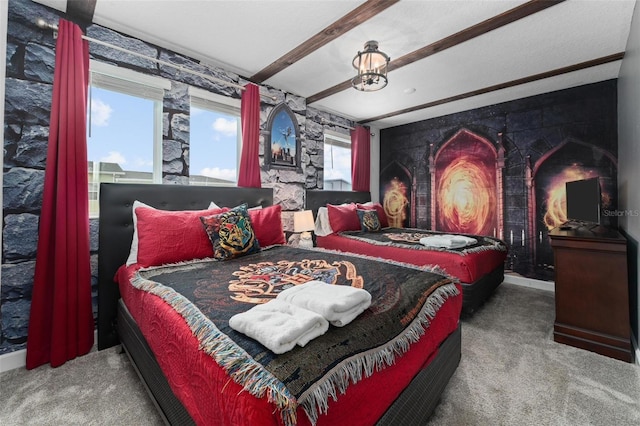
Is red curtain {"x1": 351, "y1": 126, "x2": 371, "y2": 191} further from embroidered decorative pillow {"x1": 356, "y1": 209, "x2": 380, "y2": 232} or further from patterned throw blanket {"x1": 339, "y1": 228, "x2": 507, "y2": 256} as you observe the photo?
patterned throw blanket {"x1": 339, "y1": 228, "x2": 507, "y2": 256}

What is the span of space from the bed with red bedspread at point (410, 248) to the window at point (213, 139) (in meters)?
1.17

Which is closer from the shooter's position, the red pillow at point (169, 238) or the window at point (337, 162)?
the red pillow at point (169, 238)

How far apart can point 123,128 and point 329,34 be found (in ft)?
6.34

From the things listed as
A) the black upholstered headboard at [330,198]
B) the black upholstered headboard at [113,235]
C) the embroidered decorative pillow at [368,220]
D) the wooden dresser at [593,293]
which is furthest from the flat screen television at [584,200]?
the black upholstered headboard at [113,235]

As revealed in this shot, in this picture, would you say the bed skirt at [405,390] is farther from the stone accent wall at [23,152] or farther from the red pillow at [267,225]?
the red pillow at [267,225]

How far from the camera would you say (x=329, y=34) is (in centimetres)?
232

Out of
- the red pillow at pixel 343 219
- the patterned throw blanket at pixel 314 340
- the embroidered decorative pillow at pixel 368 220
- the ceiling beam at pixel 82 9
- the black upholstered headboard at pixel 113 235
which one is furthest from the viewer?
the embroidered decorative pillow at pixel 368 220

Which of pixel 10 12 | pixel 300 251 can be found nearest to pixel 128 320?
pixel 300 251

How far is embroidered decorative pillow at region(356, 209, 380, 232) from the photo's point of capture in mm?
3846

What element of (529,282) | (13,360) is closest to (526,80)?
(529,282)

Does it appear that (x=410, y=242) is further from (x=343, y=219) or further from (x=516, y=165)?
(x=516, y=165)

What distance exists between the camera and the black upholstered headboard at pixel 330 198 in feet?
13.0

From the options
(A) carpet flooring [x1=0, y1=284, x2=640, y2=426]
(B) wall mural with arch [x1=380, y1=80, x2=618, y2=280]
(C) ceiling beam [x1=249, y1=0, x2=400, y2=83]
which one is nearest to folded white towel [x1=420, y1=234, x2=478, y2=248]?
(A) carpet flooring [x1=0, y1=284, x2=640, y2=426]

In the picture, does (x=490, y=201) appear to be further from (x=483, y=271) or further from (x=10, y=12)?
(x=10, y=12)
